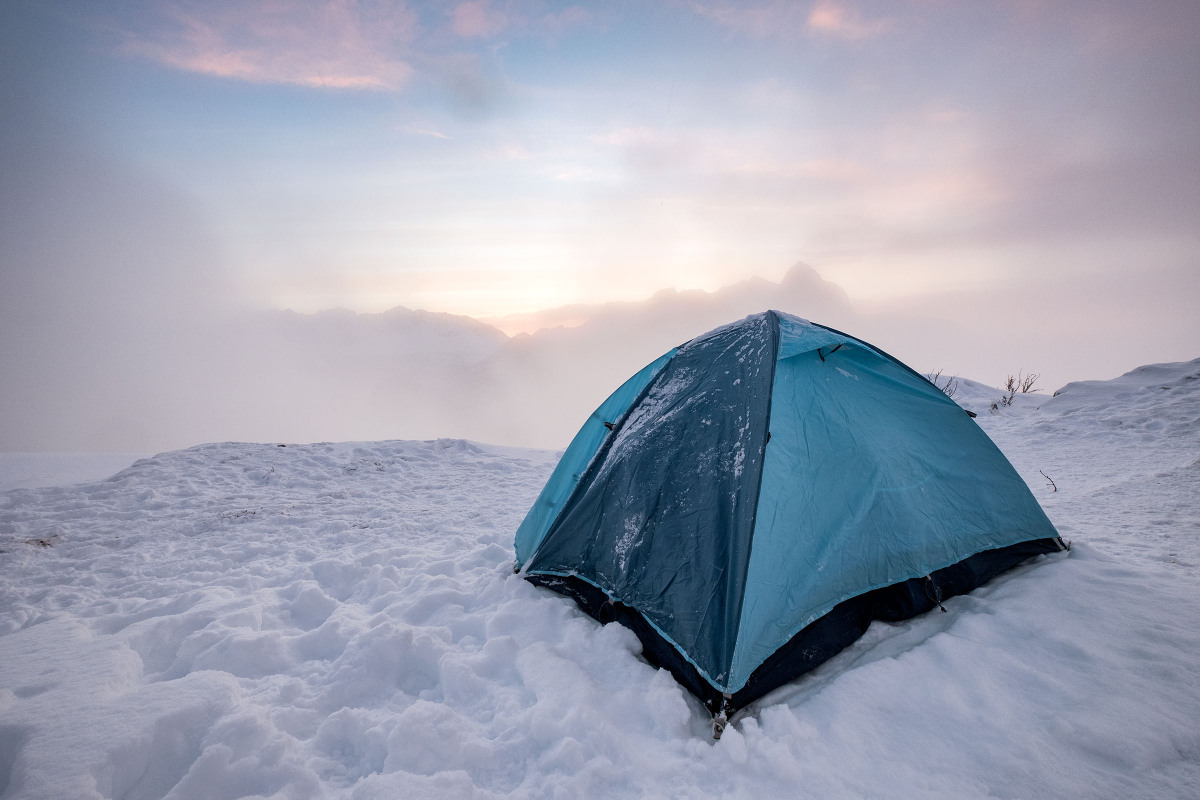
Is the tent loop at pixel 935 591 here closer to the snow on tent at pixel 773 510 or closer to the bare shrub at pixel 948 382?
the snow on tent at pixel 773 510

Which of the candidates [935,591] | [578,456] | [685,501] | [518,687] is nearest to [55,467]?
[578,456]

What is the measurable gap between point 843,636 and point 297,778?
2.63m

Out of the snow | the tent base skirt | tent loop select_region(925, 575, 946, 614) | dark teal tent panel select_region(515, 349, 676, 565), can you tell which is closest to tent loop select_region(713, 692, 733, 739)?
the tent base skirt

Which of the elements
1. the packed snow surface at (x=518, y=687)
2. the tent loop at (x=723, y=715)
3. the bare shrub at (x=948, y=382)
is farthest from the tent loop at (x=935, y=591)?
the bare shrub at (x=948, y=382)

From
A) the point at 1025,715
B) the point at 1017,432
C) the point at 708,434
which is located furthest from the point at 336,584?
the point at 1017,432

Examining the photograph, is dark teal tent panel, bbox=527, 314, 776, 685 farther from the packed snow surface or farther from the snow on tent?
the packed snow surface

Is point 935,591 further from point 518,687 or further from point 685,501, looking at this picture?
point 518,687

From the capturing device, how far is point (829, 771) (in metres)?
1.92

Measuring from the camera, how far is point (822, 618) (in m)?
2.55

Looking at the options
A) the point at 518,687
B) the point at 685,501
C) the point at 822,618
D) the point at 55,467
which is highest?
the point at 685,501

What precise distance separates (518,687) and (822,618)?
1632mm

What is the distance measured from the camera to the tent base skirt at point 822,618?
2355 mm

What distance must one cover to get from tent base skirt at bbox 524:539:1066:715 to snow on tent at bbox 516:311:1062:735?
0.03 feet

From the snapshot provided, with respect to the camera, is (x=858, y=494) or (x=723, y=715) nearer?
(x=723, y=715)
